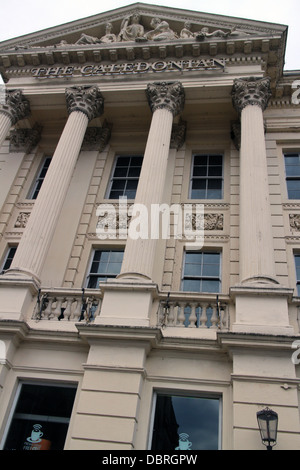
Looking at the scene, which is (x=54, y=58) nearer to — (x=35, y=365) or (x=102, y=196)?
(x=102, y=196)

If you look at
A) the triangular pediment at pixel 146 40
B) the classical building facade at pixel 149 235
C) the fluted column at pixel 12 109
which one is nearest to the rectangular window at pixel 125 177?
the classical building facade at pixel 149 235

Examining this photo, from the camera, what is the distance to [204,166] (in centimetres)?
1561

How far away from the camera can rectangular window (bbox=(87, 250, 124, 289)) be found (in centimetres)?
1305

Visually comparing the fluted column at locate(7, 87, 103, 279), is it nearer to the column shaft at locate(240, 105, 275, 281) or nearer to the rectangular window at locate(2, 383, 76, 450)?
the rectangular window at locate(2, 383, 76, 450)

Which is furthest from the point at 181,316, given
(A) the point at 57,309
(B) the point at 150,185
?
(B) the point at 150,185

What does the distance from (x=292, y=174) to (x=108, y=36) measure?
9.29 m

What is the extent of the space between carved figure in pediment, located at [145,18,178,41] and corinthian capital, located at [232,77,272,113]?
381 centimetres

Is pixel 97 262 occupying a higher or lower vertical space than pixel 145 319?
higher

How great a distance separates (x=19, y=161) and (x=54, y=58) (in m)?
4.35

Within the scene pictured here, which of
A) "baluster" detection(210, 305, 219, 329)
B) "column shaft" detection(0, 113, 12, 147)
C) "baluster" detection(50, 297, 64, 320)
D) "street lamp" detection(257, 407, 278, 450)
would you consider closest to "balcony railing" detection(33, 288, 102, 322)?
"baluster" detection(50, 297, 64, 320)

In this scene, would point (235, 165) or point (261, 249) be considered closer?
point (261, 249)

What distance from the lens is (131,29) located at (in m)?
16.9

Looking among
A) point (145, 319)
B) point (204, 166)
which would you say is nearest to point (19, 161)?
point (204, 166)
